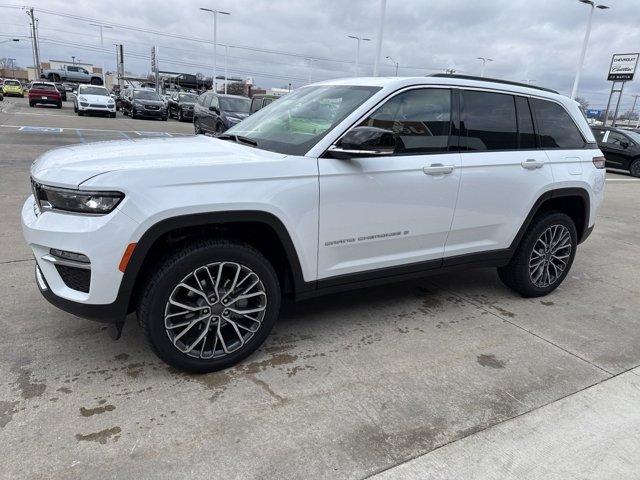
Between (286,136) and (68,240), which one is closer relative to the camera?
(68,240)

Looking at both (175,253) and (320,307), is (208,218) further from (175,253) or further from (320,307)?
(320,307)

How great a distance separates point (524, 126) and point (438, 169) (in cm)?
116

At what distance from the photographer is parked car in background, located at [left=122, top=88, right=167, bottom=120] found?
25.7 m

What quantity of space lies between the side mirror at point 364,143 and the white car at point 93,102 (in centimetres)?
2481

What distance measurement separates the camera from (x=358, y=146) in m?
3.05

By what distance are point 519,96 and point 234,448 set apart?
3.54 meters

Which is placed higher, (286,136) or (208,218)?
(286,136)

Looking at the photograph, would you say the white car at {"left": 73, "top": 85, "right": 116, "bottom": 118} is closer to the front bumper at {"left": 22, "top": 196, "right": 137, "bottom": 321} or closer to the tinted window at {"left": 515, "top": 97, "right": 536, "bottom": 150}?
the front bumper at {"left": 22, "top": 196, "right": 137, "bottom": 321}

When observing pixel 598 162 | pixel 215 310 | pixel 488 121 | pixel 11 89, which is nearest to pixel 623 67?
pixel 598 162

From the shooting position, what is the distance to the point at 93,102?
24266 mm

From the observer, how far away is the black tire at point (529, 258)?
437 centimetres

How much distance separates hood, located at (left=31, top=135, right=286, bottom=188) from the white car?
23.9 meters

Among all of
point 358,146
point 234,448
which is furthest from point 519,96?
point 234,448

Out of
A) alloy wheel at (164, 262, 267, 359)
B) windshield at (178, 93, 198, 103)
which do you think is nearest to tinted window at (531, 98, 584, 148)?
alloy wheel at (164, 262, 267, 359)
